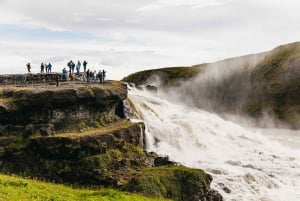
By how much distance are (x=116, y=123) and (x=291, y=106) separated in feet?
217

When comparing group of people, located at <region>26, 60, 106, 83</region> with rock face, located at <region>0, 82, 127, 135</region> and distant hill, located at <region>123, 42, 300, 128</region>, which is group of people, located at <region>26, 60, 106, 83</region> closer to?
rock face, located at <region>0, 82, 127, 135</region>

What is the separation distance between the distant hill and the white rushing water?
43.7 meters

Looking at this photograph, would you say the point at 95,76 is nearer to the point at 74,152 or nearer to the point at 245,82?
the point at 74,152

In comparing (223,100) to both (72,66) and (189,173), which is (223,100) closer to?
(72,66)

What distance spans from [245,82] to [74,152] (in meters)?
93.1

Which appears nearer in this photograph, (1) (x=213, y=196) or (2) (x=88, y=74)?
(1) (x=213, y=196)

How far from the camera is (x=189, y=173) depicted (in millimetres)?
36500

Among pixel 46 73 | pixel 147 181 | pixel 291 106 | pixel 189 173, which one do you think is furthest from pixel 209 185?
pixel 291 106

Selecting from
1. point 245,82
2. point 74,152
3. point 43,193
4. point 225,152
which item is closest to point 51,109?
point 74,152

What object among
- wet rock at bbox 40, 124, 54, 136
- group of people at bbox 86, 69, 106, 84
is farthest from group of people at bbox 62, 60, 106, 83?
wet rock at bbox 40, 124, 54, 136

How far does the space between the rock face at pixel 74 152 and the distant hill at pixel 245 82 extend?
207 feet

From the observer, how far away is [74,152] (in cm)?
3650

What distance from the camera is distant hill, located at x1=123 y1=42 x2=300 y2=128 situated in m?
106

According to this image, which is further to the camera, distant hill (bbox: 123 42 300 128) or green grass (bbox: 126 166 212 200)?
distant hill (bbox: 123 42 300 128)
